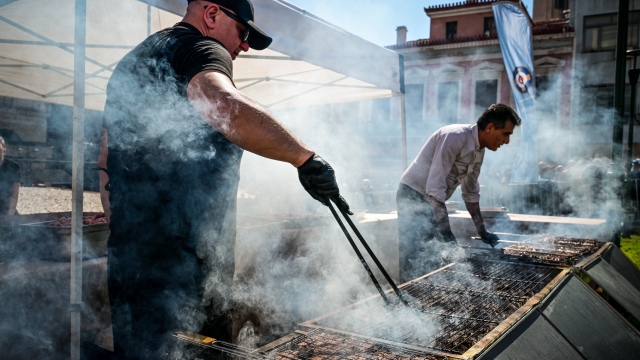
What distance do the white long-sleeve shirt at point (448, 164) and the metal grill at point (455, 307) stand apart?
2.84 ft

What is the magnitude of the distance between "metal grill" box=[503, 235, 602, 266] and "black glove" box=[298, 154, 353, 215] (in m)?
2.17

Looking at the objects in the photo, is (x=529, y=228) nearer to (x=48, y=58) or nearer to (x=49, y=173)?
(x=48, y=58)

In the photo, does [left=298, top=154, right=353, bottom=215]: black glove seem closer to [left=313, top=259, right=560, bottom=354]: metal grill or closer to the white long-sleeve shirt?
[left=313, top=259, right=560, bottom=354]: metal grill

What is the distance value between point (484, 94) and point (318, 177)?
22032 millimetres

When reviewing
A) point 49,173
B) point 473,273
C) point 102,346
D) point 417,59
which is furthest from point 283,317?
point 417,59

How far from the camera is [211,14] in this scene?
163cm

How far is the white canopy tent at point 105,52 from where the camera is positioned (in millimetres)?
2209

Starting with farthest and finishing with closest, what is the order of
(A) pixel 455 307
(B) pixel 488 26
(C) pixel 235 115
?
(B) pixel 488 26 < (A) pixel 455 307 < (C) pixel 235 115

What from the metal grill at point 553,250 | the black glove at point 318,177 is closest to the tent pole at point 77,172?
the black glove at point 318,177

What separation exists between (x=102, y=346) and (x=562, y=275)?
306cm

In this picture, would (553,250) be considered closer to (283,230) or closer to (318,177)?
(283,230)

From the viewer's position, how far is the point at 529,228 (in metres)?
5.28

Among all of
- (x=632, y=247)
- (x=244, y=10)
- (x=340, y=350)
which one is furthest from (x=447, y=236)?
(x=632, y=247)

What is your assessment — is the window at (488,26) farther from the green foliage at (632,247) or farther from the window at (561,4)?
the green foliage at (632,247)
